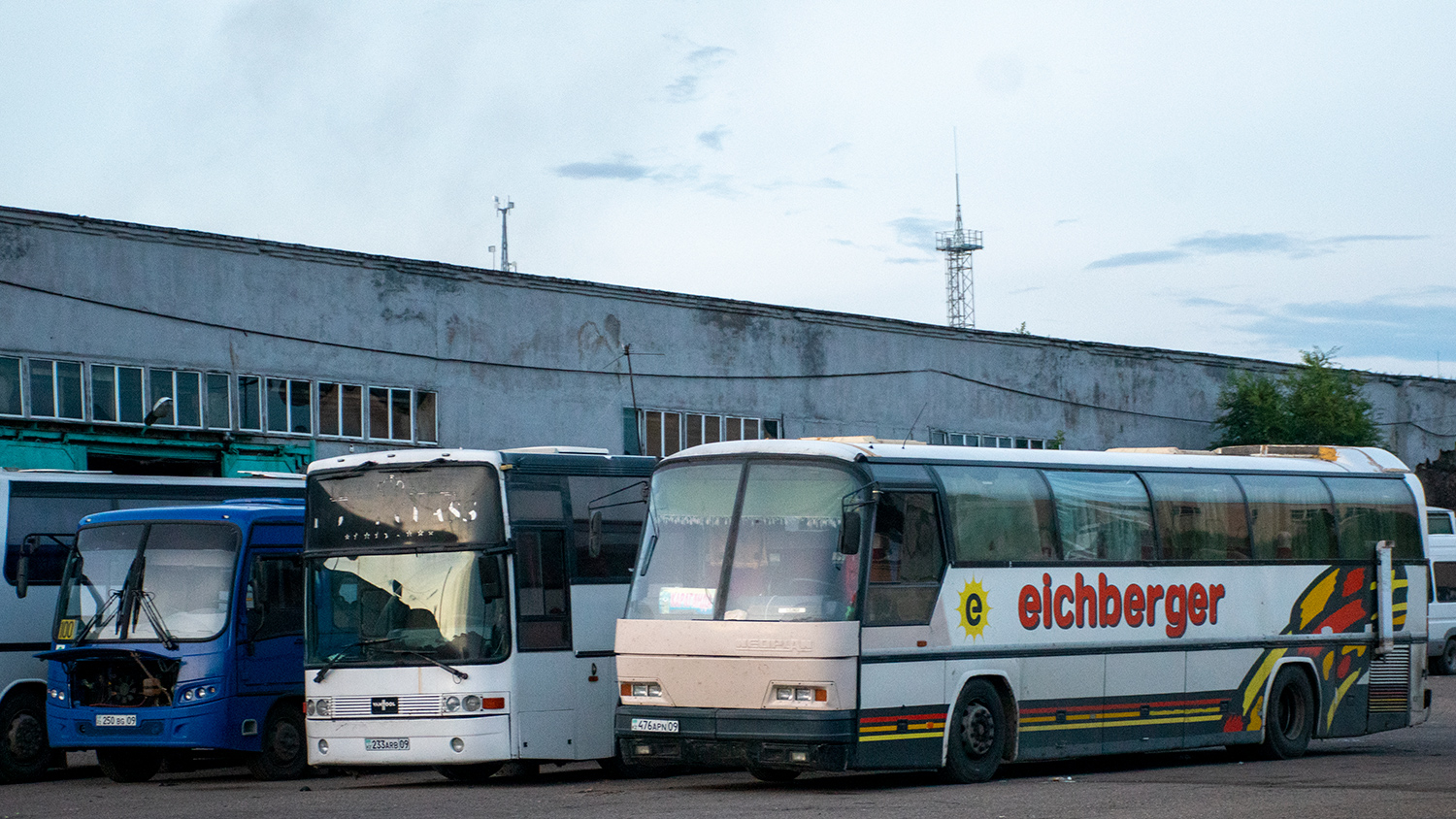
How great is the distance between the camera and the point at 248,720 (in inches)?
649

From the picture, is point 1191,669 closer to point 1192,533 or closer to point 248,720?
point 1192,533

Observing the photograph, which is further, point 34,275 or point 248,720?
point 34,275

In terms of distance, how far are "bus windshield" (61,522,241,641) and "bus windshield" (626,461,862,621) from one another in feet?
14.8

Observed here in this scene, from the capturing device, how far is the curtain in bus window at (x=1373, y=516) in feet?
59.8

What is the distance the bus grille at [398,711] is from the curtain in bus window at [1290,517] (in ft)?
25.7

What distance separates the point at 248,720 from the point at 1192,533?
882 centimetres

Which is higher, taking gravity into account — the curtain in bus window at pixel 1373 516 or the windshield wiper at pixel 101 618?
the curtain in bus window at pixel 1373 516

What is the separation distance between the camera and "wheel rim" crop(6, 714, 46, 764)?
58.7 ft

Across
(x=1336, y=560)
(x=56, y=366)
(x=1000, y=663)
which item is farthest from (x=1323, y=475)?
(x=56, y=366)

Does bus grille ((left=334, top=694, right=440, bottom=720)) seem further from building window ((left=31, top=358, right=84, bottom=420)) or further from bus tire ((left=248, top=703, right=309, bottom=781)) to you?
building window ((left=31, top=358, right=84, bottom=420))

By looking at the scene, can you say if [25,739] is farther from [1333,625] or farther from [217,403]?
[1333,625]

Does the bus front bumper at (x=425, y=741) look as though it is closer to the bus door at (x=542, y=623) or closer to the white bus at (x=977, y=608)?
the bus door at (x=542, y=623)

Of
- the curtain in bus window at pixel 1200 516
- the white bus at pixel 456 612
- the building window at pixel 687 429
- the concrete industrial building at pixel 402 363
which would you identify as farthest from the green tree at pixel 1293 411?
the white bus at pixel 456 612

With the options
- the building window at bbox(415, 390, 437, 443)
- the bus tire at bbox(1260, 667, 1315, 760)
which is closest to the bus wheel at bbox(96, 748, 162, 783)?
the bus tire at bbox(1260, 667, 1315, 760)
